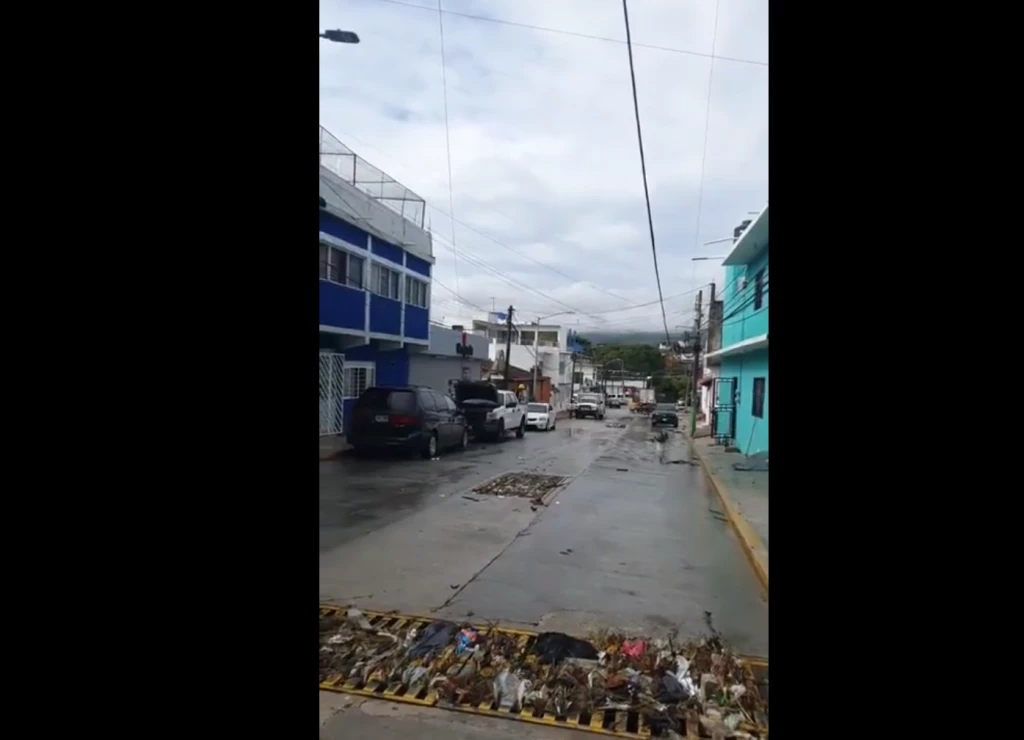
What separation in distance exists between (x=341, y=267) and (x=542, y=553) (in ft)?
26.7

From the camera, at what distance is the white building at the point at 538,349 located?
29333 mm

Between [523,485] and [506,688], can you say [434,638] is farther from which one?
[523,485]

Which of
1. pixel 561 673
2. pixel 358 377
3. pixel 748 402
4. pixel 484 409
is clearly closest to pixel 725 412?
pixel 748 402

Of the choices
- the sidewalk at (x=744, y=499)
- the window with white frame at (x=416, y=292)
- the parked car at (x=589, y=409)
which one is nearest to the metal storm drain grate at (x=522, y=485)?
the sidewalk at (x=744, y=499)

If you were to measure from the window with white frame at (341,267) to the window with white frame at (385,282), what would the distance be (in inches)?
21.5

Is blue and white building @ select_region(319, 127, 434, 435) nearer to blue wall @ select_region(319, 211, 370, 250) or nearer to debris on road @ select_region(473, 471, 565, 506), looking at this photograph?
blue wall @ select_region(319, 211, 370, 250)

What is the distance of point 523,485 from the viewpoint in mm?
10016

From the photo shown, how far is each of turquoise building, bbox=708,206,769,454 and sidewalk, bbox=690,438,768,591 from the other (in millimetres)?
771

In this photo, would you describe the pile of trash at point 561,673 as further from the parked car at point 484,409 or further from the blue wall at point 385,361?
the parked car at point 484,409
